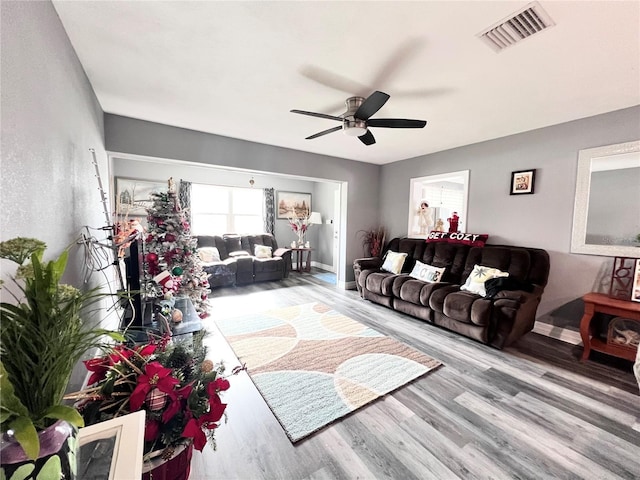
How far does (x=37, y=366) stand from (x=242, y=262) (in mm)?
4770

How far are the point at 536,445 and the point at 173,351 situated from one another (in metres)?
2.19

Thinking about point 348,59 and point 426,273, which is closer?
point 348,59

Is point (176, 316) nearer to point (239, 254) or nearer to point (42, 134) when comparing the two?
point (42, 134)

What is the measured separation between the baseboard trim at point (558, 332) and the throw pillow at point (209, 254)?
17.2 feet

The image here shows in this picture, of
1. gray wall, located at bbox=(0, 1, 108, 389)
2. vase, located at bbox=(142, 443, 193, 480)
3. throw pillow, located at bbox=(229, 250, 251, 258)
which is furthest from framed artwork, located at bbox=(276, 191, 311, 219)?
vase, located at bbox=(142, 443, 193, 480)

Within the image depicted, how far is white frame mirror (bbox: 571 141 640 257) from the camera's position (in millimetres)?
2654

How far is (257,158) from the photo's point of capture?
4.02 m

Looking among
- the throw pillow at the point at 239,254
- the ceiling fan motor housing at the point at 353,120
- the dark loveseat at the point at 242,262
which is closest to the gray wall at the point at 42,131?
the ceiling fan motor housing at the point at 353,120

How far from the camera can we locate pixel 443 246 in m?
3.96

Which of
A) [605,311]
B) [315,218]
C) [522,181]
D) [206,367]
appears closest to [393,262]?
[522,181]

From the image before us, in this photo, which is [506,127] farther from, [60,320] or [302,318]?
[60,320]

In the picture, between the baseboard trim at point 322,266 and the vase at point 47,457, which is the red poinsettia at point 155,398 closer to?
the vase at point 47,457

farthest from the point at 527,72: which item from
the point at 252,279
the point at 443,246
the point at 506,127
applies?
the point at 252,279

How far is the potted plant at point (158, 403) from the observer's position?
1023mm
